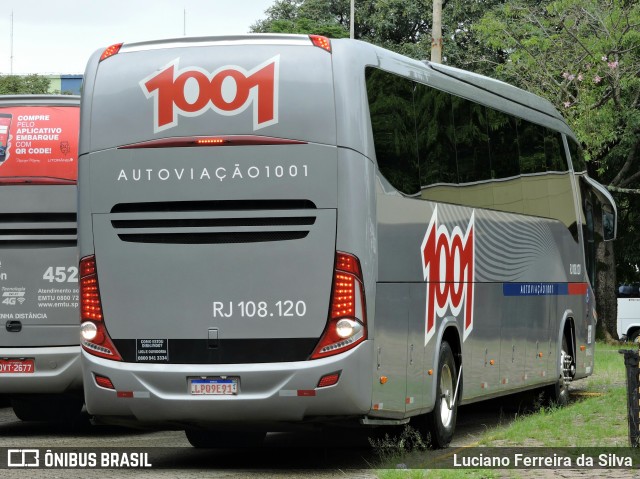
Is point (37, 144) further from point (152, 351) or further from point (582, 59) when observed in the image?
point (582, 59)

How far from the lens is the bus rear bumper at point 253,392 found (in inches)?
439

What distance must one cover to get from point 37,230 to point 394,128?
15.7 ft

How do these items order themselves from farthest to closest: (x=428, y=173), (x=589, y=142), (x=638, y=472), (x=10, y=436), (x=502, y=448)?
(x=589, y=142) → (x=10, y=436) → (x=428, y=173) → (x=502, y=448) → (x=638, y=472)

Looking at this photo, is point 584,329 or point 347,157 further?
point 584,329

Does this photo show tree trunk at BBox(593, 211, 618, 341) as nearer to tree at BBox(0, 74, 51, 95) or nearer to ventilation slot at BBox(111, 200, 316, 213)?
tree at BBox(0, 74, 51, 95)

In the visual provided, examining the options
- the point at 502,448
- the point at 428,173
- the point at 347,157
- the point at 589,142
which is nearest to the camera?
the point at 347,157

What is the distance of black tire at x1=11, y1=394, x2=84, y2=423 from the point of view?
1655 centimetres

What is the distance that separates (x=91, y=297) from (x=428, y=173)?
138 inches

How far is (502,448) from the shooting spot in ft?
40.0

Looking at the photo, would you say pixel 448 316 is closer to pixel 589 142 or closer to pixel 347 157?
pixel 347 157

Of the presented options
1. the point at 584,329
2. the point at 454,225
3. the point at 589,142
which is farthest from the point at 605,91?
the point at 454,225

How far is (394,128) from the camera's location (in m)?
12.2

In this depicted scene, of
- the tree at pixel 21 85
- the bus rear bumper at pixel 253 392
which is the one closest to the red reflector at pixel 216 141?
the bus rear bumper at pixel 253 392

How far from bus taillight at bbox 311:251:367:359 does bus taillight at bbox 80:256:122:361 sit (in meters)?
1.81
